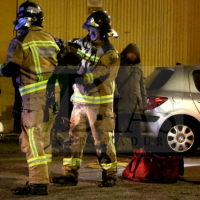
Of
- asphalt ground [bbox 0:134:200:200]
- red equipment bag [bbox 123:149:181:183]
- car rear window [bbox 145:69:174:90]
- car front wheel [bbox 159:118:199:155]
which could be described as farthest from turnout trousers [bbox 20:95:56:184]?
car rear window [bbox 145:69:174:90]

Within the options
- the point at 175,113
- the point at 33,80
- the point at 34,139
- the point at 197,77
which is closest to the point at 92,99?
the point at 33,80

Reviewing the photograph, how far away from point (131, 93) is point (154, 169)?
2652 millimetres

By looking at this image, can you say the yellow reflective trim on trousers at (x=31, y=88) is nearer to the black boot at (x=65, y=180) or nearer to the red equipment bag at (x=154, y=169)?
the black boot at (x=65, y=180)

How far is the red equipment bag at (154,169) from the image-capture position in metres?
6.20

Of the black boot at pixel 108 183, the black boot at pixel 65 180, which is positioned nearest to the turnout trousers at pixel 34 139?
the black boot at pixel 65 180

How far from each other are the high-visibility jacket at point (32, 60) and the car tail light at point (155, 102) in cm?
336

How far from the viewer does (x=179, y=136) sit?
8539mm

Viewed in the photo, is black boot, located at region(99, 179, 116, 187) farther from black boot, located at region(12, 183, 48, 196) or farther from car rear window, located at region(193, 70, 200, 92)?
car rear window, located at region(193, 70, 200, 92)

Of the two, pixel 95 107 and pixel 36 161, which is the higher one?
pixel 95 107

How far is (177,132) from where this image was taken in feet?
28.0

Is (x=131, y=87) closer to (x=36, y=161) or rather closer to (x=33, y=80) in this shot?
(x=33, y=80)

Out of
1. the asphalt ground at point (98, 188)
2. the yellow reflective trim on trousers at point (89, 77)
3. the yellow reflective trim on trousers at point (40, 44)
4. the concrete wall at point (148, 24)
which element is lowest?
the asphalt ground at point (98, 188)

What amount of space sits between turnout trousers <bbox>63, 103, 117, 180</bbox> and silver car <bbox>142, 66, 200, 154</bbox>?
255 cm

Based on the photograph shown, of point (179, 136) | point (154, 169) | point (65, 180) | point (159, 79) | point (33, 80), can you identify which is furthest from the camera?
point (159, 79)
